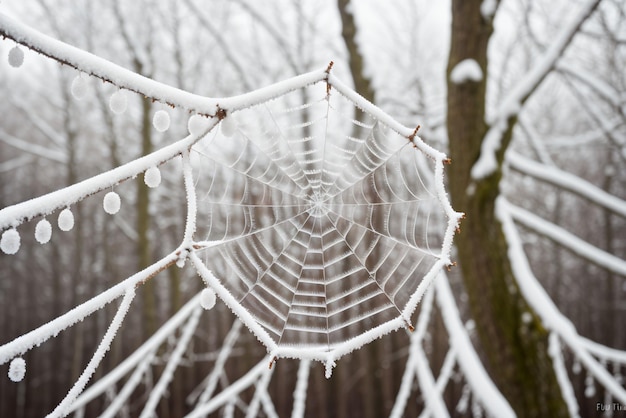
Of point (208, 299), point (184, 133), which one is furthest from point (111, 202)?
point (184, 133)

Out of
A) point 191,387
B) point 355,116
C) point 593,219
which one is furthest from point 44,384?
point 593,219

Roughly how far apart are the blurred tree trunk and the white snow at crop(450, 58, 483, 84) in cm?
3

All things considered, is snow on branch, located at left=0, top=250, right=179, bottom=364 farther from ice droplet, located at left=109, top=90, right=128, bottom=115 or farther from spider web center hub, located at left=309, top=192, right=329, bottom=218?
spider web center hub, located at left=309, top=192, right=329, bottom=218

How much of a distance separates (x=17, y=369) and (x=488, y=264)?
258cm

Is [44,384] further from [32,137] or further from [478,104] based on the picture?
[478,104]

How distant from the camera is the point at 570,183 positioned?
118 inches

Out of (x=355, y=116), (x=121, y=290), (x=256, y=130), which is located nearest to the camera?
(x=121, y=290)

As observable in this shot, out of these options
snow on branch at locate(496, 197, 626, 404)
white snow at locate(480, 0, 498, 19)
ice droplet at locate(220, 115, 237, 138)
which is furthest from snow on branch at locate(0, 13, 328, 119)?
snow on branch at locate(496, 197, 626, 404)

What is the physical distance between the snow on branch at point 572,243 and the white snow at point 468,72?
98 cm

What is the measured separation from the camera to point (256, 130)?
162 centimetres

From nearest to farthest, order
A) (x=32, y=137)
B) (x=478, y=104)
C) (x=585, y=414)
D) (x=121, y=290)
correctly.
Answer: (x=121, y=290), (x=478, y=104), (x=585, y=414), (x=32, y=137)

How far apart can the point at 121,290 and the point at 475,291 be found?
8.17ft

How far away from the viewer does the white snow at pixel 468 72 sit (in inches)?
99.3

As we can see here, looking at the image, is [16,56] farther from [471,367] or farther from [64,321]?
[471,367]
